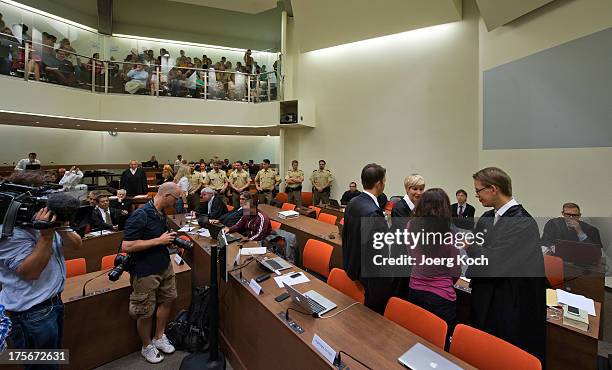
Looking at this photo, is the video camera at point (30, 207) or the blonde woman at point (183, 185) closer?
the video camera at point (30, 207)

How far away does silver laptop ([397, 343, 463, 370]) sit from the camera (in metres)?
1.34

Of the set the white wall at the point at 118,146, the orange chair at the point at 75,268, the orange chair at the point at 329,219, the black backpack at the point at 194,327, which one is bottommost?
the black backpack at the point at 194,327

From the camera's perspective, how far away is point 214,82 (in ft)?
29.2

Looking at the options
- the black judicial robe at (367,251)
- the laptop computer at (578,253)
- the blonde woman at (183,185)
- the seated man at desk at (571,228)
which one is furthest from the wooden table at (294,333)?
the blonde woman at (183,185)

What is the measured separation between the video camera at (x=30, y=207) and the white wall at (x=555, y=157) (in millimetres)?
5451

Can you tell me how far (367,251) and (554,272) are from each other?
6.93 ft

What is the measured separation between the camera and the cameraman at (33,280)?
4.92ft

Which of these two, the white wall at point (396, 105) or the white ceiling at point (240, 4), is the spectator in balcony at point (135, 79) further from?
the white wall at point (396, 105)

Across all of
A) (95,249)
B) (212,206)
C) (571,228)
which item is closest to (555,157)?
(571,228)

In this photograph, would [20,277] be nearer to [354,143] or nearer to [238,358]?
[238,358]

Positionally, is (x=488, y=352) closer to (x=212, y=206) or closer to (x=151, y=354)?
(x=151, y=354)

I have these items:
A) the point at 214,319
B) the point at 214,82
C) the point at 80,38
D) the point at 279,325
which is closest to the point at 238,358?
the point at 214,319

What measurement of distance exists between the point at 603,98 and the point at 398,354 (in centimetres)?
435

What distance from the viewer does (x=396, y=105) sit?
7340 millimetres
